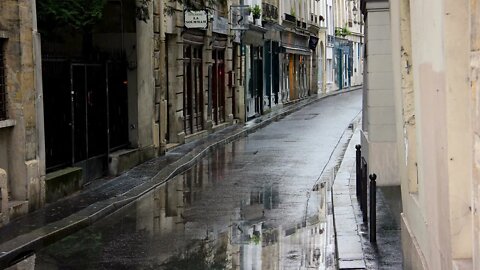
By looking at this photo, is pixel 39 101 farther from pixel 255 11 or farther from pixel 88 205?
pixel 255 11

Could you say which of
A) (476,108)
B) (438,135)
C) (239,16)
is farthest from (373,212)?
(239,16)

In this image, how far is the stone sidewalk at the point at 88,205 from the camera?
1002 centimetres

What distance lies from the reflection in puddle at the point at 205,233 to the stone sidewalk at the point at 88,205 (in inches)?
6.8

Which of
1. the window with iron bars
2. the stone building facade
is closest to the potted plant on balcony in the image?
the stone building facade

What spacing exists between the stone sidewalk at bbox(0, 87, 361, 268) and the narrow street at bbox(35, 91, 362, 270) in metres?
0.17

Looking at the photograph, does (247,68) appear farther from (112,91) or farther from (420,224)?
(420,224)

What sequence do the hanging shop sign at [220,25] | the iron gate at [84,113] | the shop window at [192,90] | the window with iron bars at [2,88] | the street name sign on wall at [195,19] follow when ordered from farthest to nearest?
the hanging shop sign at [220,25], the shop window at [192,90], the street name sign on wall at [195,19], the iron gate at [84,113], the window with iron bars at [2,88]

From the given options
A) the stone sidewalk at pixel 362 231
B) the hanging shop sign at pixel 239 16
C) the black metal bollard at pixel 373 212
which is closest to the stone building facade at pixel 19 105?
the stone sidewalk at pixel 362 231

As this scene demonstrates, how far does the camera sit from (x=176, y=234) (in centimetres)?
1099

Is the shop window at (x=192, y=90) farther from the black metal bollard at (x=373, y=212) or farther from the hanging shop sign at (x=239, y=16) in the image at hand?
the black metal bollard at (x=373, y=212)

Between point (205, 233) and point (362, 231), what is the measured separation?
7.35ft

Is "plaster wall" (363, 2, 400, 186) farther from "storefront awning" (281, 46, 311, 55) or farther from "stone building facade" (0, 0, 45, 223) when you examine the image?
"storefront awning" (281, 46, 311, 55)

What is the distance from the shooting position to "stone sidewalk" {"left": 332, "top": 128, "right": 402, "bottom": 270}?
8.55 metres

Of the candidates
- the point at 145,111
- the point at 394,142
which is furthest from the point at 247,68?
the point at 394,142
